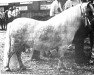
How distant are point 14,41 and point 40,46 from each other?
0.51 metres

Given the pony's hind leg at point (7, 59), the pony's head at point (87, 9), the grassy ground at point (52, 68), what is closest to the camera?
the pony's head at point (87, 9)

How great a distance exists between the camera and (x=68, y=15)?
5.12 metres

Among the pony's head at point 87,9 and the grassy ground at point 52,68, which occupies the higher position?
the pony's head at point 87,9

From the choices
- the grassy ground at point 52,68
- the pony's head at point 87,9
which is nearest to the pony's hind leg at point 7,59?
the grassy ground at point 52,68

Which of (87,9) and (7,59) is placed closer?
(87,9)

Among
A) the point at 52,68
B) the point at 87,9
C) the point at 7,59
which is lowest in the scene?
the point at 52,68

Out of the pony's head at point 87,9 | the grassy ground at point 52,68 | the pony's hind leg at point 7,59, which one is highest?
the pony's head at point 87,9

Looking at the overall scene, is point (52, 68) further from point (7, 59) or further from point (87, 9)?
point (87, 9)

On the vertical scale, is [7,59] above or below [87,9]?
below

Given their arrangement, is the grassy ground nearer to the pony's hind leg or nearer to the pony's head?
the pony's hind leg

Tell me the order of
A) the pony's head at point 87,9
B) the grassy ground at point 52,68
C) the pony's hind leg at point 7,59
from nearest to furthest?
the pony's head at point 87,9 < the grassy ground at point 52,68 < the pony's hind leg at point 7,59

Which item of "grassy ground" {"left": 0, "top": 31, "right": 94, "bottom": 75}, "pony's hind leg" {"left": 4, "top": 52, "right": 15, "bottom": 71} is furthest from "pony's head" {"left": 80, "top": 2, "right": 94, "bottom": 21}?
"pony's hind leg" {"left": 4, "top": 52, "right": 15, "bottom": 71}

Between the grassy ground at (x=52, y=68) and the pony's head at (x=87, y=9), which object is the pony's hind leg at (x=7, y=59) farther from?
the pony's head at (x=87, y=9)

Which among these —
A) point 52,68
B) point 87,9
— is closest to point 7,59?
point 52,68
